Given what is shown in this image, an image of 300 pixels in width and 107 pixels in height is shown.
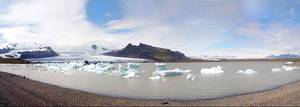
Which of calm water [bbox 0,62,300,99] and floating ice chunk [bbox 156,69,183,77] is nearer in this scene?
calm water [bbox 0,62,300,99]

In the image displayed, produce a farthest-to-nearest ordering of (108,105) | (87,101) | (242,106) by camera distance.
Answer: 1. (87,101)
2. (108,105)
3. (242,106)

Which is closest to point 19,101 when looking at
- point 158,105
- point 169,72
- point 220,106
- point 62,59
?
point 158,105

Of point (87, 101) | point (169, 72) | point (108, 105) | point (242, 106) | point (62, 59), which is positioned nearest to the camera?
point (242, 106)

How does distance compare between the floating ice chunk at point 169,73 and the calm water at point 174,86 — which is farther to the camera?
the floating ice chunk at point 169,73

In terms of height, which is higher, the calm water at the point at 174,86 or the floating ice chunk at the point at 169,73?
the floating ice chunk at the point at 169,73

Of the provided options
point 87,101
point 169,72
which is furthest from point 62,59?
point 87,101

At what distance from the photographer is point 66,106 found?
45.6ft

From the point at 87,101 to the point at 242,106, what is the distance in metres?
6.71

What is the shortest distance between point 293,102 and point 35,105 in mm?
10096

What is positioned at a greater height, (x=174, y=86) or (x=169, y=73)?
(x=169, y=73)

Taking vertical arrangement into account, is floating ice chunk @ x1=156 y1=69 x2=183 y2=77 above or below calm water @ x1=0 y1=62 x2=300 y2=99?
above

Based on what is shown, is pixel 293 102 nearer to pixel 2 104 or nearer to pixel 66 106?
pixel 66 106

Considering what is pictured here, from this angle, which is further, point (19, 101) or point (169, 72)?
point (169, 72)

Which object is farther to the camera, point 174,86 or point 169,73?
point 169,73
